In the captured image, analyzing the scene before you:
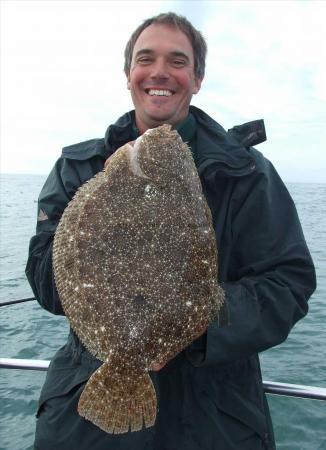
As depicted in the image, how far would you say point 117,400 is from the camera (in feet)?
7.82

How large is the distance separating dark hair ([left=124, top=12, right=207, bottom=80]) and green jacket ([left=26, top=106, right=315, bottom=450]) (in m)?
0.67

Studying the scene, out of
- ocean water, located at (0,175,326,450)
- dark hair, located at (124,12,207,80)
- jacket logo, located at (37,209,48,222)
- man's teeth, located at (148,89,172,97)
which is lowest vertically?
ocean water, located at (0,175,326,450)

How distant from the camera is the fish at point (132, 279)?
2.36m

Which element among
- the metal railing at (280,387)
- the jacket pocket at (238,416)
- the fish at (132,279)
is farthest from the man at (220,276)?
the fish at (132,279)

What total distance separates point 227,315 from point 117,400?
2.60 feet

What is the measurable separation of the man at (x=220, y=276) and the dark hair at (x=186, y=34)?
22 mm

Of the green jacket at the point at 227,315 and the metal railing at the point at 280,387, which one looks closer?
the green jacket at the point at 227,315

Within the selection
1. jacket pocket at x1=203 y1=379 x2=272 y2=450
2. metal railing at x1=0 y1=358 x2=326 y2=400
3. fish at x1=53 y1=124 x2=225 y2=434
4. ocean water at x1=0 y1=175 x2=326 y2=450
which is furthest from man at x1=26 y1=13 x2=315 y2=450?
ocean water at x1=0 y1=175 x2=326 y2=450

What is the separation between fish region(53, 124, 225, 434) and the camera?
92.7 inches

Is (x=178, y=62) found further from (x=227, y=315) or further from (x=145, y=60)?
(x=227, y=315)

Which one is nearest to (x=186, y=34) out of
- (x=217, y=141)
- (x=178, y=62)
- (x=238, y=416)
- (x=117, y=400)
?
(x=178, y=62)

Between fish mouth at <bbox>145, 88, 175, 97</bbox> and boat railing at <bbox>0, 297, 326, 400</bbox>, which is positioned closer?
boat railing at <bbox>0, 297, 326, 400</bbox>

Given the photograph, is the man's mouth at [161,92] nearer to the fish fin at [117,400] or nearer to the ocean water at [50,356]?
the fish fin at [117,400]

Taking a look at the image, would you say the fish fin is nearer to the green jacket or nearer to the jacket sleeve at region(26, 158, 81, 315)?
the green jacket
